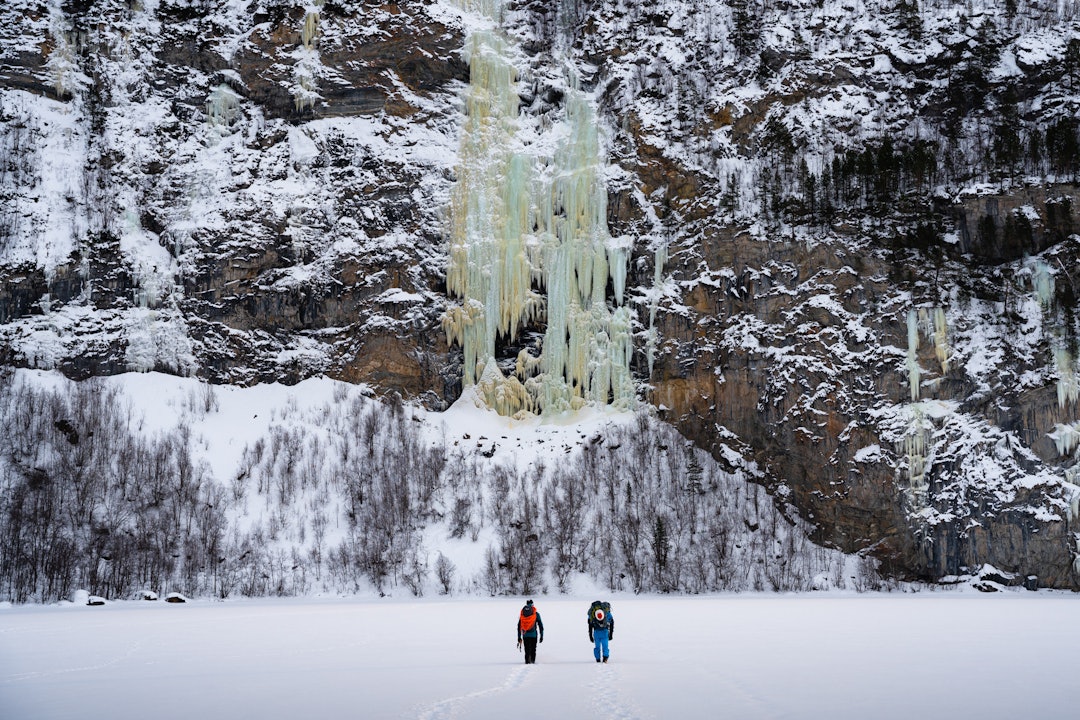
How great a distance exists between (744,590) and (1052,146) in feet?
90.0

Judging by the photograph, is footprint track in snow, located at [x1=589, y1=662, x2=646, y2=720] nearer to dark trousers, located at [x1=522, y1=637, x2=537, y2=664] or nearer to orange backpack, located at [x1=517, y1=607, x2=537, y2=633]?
dark trousers, located at [x1=522, y1=637, x2=537, y2=664]

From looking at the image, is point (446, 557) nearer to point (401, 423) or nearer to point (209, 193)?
point (401, 423)

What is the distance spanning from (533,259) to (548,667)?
146 feet

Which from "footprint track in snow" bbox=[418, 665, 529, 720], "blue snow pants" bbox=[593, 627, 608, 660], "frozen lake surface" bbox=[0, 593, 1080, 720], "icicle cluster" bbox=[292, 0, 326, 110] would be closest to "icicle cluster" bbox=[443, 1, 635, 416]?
"icicle cluster" bbox=[292, 0, 326, 110]

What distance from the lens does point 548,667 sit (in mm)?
17297

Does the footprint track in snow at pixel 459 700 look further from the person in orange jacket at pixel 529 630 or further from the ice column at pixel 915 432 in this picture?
the ice column at pixel 915 432

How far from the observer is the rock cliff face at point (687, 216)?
4850 cm

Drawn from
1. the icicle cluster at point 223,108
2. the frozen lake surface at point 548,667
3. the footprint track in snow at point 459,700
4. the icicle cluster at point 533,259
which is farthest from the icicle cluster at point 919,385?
the icicle cluster at point 223,108

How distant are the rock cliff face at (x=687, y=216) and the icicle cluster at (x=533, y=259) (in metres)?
1.08

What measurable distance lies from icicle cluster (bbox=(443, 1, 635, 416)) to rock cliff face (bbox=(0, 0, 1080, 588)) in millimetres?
1080

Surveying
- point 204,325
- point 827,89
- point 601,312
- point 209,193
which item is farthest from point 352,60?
point 827,89

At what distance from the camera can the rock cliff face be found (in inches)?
1909

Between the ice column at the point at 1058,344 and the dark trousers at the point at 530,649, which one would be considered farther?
the ice column at the point at 1058,344

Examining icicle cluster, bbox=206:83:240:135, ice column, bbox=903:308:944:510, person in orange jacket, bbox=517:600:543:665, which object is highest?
icicle cluster, bbox=206:83:240:135
